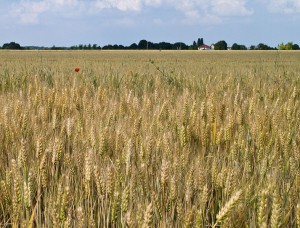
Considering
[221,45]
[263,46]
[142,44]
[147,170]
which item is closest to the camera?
[147,170]

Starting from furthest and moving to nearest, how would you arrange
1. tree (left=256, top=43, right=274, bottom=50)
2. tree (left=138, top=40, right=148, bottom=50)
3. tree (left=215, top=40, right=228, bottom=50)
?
tree (left=215, top=40, right=228, bottom=50) → tree (left=138, top=40, right=148, bottom=50) → tree (left=256, top=43, right=274, bottom=50)

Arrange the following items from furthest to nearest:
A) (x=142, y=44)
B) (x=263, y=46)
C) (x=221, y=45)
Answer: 1. (x=221, y=45)
2. (x=142, y=44)
3. (x=263, y=46)

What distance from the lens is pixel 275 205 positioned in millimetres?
899

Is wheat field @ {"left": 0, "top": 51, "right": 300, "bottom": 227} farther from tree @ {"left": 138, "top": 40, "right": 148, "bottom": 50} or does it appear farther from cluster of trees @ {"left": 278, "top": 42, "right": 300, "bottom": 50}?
cluster of trees @ {"left": 278, "top": 42, "right": 300, "bottom": 50}

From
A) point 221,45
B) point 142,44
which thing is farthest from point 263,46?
point 142,44

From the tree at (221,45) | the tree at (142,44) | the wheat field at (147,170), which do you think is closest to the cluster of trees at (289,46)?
the tree at (221,45)

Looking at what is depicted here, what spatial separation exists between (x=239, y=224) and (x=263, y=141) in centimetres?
75

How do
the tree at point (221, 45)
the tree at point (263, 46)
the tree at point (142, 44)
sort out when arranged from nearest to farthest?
the tree at point (263, 46) → the tree at point (142, 44) → the tree at point (221, 45)

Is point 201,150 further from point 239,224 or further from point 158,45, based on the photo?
point 158,45

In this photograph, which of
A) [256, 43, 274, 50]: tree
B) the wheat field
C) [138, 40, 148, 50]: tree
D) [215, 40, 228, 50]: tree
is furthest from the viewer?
[215, 40, 228, 50]: tree

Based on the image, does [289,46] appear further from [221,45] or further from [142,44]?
[142,44]

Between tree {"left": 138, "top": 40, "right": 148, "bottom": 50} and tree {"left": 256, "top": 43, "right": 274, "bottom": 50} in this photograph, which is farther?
tree {"left": 138, "top": 40, "right": 148, "bottom": 50}

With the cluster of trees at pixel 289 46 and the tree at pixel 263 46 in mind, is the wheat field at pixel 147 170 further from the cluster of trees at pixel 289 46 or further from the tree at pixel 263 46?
the cluster of trees at pixel 289 46

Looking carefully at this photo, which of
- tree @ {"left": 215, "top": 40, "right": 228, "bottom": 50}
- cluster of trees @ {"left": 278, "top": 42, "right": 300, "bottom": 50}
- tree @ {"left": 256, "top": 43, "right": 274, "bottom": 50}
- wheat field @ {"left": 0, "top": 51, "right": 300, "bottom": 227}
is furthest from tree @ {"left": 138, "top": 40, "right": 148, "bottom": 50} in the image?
wheat field @ {"left": 0, "top": 51, "right": 300, "bottom": 227}
